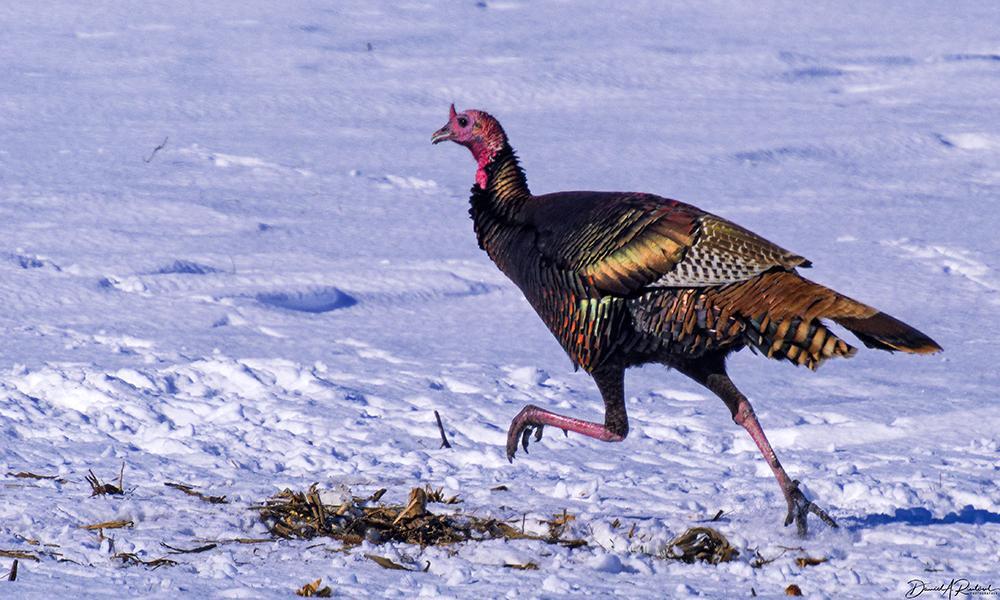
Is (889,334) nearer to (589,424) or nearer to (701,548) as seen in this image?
(701,548)

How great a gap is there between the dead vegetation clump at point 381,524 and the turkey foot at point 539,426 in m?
0.81

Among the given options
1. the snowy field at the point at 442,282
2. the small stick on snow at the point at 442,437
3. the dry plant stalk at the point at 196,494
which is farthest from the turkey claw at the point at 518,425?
the dry plant stalk at the point at 196,494

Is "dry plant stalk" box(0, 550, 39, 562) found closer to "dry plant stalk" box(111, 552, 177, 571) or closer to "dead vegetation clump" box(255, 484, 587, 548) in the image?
"dry plant stalk" box(111, 552, 177, 571)

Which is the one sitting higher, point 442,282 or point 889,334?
point 889,334

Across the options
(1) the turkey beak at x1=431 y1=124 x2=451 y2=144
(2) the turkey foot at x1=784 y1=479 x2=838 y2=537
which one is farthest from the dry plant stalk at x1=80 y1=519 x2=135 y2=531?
(1) the turkey beak at x1=431 y1=124 x2=451 y2=144

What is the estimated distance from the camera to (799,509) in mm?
4352

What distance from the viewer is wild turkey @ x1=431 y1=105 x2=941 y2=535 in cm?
434

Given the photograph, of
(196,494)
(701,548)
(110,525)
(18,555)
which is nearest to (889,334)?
(701,548)

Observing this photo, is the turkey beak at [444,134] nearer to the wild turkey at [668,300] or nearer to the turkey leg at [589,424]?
the wild turkey at [668,300]

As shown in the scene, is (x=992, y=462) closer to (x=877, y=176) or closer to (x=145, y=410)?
(x=145, y=410)

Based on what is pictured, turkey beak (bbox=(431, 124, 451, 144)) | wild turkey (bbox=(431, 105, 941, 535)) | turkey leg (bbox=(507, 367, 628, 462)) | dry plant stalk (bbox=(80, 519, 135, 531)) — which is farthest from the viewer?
turkey beak (bbox=(431, 124, 451, 144))

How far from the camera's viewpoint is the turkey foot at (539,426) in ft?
16.5

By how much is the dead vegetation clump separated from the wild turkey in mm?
733

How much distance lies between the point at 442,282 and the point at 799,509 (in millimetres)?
3953
